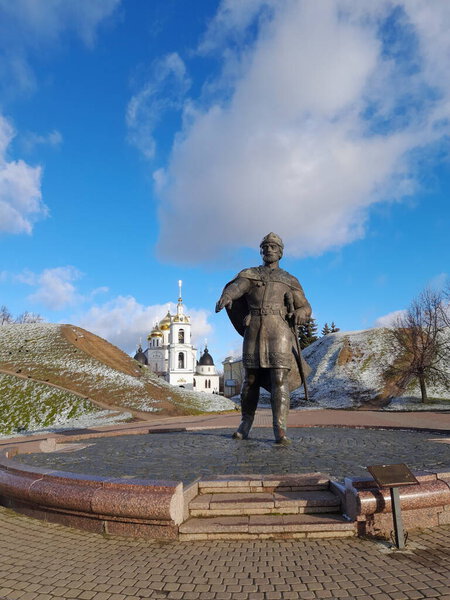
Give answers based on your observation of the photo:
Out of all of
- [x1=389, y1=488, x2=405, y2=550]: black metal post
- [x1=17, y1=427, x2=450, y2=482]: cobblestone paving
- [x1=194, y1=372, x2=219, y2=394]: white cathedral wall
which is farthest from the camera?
[x1=194, y1=372, x2=219, y2=394]: white cathedral wall

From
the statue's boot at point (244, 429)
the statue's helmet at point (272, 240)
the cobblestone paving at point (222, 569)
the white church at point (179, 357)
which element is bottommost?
the cobblestone paving at point (222, 569)

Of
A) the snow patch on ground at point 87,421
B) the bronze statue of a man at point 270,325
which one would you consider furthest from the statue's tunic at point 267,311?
the snow patch on ground at point 87,421

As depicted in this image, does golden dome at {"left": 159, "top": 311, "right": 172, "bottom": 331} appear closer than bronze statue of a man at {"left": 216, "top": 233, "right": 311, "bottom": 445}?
No

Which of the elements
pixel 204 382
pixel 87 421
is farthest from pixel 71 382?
pixel 204 382

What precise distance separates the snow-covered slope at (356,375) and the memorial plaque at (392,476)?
29.8m

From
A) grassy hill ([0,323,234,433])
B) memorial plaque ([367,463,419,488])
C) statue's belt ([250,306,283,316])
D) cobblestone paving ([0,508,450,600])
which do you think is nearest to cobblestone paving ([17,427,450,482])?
memorial plaque ([367,463,419,488])

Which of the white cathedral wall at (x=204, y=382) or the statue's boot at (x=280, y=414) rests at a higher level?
the white cathedral wall at (x=204, y=382)

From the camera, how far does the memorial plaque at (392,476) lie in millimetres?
3667

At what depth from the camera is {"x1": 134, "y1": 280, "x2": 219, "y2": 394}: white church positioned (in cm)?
7675

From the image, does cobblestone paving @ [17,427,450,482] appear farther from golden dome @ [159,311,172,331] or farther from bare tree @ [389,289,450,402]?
golden dome @ [159,311,172,331]

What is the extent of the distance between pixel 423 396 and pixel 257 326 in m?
27.2

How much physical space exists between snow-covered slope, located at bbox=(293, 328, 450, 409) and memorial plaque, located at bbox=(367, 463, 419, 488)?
29809mm

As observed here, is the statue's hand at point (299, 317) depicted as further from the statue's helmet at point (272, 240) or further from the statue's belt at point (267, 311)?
the statue's helmet at point (272, 240)

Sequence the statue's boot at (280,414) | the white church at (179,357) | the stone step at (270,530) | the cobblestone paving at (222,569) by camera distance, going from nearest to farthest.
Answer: the cobblestone paving at (222,569) → the stone step at (270,530) → the statue's boot at (280,414) → the white church at (179,357)
